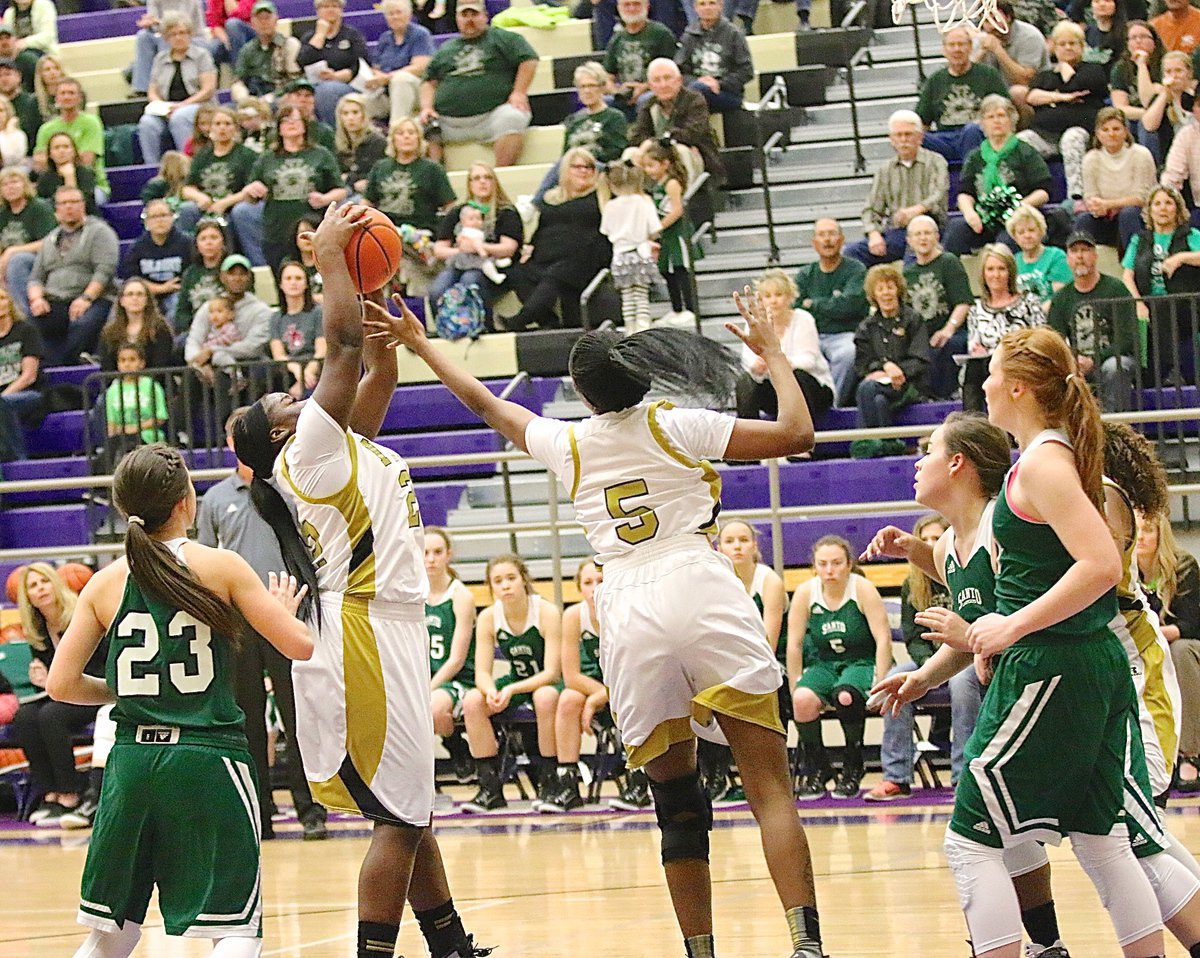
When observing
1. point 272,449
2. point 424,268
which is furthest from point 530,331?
point 272,449

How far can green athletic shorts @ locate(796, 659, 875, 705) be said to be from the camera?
9266mm

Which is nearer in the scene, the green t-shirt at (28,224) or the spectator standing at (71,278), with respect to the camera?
the spectator standing at (71,278)

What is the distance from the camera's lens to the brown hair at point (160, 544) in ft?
14.9

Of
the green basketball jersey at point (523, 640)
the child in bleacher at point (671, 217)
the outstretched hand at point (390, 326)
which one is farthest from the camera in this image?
the child in bleacher at point (671, 217)

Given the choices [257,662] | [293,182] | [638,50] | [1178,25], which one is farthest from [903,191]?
[257,662]

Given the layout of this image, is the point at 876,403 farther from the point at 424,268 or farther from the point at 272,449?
the point at 272,449

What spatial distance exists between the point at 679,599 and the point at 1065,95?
27.7 ft

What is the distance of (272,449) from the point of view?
5.33 metres

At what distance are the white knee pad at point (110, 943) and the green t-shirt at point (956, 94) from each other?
31.5ft

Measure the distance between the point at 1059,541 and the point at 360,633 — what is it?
1889 mm

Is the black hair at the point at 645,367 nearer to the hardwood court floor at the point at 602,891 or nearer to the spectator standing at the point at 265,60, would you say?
the hardwood court floor at the point at 602,891

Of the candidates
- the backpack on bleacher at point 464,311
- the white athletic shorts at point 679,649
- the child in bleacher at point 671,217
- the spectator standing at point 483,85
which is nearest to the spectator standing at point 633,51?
the spectator standing at point 483,85

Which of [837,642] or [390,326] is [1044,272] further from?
[390,326]

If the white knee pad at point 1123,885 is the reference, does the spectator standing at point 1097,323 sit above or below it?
below
